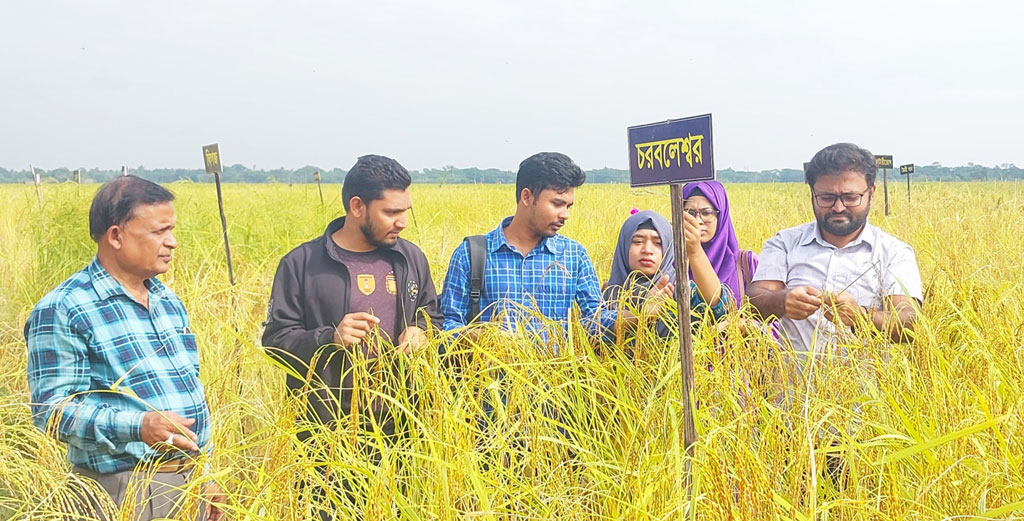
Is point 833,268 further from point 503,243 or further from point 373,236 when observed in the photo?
point 373,236

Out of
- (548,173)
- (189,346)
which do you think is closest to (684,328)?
(548,173)

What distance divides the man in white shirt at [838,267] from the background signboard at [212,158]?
10.7ft

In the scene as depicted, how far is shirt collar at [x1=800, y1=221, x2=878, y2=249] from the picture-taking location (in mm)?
2100

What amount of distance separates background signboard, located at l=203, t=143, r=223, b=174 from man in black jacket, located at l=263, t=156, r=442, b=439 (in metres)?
2.39

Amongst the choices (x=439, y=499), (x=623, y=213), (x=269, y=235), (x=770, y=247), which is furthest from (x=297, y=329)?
(x=623, y=213)

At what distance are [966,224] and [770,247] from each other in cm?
392

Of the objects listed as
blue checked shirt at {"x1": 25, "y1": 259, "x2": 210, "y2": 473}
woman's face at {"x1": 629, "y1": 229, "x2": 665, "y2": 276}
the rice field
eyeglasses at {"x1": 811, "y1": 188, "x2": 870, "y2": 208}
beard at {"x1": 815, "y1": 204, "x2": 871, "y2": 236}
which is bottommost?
the rice field

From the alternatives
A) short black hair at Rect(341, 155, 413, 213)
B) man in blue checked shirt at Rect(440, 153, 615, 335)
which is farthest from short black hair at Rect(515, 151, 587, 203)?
short black hair at Rect(341, 155, 413, 213)

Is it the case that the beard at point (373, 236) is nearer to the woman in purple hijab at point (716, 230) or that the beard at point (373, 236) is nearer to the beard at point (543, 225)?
the beard at point (543, 225)

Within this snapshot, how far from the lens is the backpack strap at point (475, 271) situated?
2270 millimetres

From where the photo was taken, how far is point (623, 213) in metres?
7.67

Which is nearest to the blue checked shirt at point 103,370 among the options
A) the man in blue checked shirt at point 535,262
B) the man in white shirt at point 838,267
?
the man in blue checked shirt at point 535,262

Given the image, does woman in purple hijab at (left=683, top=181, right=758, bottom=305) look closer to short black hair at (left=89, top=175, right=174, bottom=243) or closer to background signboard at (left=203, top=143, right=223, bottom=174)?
short black hair at (left=89, top=175, right=174, bottom=243)

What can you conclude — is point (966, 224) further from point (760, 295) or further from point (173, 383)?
point (173, 383)
